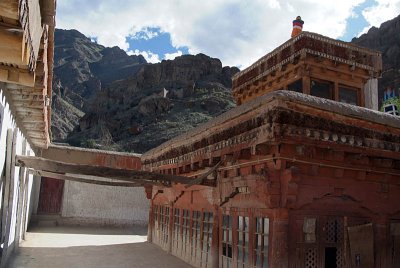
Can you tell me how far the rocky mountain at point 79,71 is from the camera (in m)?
73.5

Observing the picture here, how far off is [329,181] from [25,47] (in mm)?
5495

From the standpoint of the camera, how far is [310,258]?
6430mm

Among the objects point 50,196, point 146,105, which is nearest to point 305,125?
point 50,196

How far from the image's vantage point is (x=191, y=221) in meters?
10.7

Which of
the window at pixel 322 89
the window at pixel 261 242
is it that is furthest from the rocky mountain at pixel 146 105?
the window at pixel 261 242

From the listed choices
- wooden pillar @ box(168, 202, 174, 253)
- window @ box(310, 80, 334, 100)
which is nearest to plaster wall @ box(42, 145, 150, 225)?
wooden pillar @ box(168, 202, 174, 253)

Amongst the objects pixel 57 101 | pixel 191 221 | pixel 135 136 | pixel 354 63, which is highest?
pixel 57 101

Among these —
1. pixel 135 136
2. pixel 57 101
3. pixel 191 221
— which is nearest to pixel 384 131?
pixel 191 221

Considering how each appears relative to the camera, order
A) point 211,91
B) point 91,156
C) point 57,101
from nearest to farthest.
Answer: point 91,156 → point 211,91 → point 57,101

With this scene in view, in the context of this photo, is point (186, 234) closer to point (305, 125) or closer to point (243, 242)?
point (243, 242)

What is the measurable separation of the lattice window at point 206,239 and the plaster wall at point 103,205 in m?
11.9

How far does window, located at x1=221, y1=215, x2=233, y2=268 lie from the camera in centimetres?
814

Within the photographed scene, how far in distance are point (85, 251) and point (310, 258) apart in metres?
8.65

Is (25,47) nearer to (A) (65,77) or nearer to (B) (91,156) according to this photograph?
(B) (91,156)
